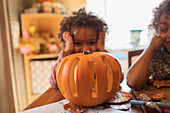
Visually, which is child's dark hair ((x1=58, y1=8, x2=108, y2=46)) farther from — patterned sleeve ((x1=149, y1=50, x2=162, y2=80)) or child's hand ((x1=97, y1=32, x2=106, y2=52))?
patterned sleeve ((x1=149, y1=50, x2=162, y2=80))

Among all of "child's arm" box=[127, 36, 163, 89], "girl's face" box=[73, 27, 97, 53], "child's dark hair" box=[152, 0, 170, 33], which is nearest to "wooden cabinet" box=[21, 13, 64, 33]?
"girl's face" box=[73, 27, 97, 53]

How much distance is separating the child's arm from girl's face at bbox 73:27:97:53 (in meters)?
0.24

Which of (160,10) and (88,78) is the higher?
(160,10)

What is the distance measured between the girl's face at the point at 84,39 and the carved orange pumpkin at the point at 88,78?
0.27 metres

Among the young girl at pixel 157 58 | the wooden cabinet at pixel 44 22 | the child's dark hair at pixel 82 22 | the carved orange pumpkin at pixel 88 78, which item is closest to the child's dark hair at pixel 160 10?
the young girl at pixel 157 58

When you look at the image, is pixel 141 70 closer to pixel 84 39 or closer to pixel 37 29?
pixel 84 39

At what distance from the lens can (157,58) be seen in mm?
918

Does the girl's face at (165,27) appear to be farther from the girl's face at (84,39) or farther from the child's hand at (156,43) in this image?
the girl's face at (84,39)

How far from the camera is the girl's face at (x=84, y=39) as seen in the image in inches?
32.7

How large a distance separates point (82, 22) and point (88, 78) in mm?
448

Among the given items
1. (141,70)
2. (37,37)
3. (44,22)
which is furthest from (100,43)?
(44,22)

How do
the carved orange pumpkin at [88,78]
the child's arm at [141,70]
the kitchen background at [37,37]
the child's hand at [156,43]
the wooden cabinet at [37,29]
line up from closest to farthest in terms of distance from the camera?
the carved orange pumpkin at [88,78]
the child's arm at [141,70]
the child's hand at [156,43]
the kitchen background at [37,37]
the wooden cabinet at [37,29]

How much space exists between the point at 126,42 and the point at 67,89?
6.94 feet

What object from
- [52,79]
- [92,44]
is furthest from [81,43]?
[52,79]
